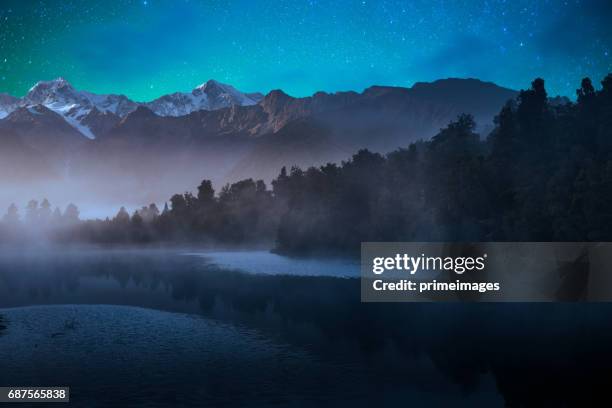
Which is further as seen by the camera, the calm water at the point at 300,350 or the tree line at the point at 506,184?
Answer: the tree line at the point at 506,184

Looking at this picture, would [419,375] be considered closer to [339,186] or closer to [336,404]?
[336,404]

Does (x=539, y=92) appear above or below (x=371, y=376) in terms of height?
above

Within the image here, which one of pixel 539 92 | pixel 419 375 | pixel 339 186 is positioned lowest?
pixel 419 375

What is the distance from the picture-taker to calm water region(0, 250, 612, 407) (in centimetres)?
3138

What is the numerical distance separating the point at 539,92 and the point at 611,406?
89.6m

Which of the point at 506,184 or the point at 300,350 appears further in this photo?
the point at 506,184

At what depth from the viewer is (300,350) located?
41.2 m

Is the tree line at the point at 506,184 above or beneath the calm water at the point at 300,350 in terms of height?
above

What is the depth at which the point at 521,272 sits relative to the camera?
77500 mm

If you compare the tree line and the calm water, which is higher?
the tree line

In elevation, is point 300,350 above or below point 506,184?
below

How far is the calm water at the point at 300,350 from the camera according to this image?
31.4 meters

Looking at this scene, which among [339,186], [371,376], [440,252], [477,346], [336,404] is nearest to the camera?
[336,404]

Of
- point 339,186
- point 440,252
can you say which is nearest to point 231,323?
point 440,252
